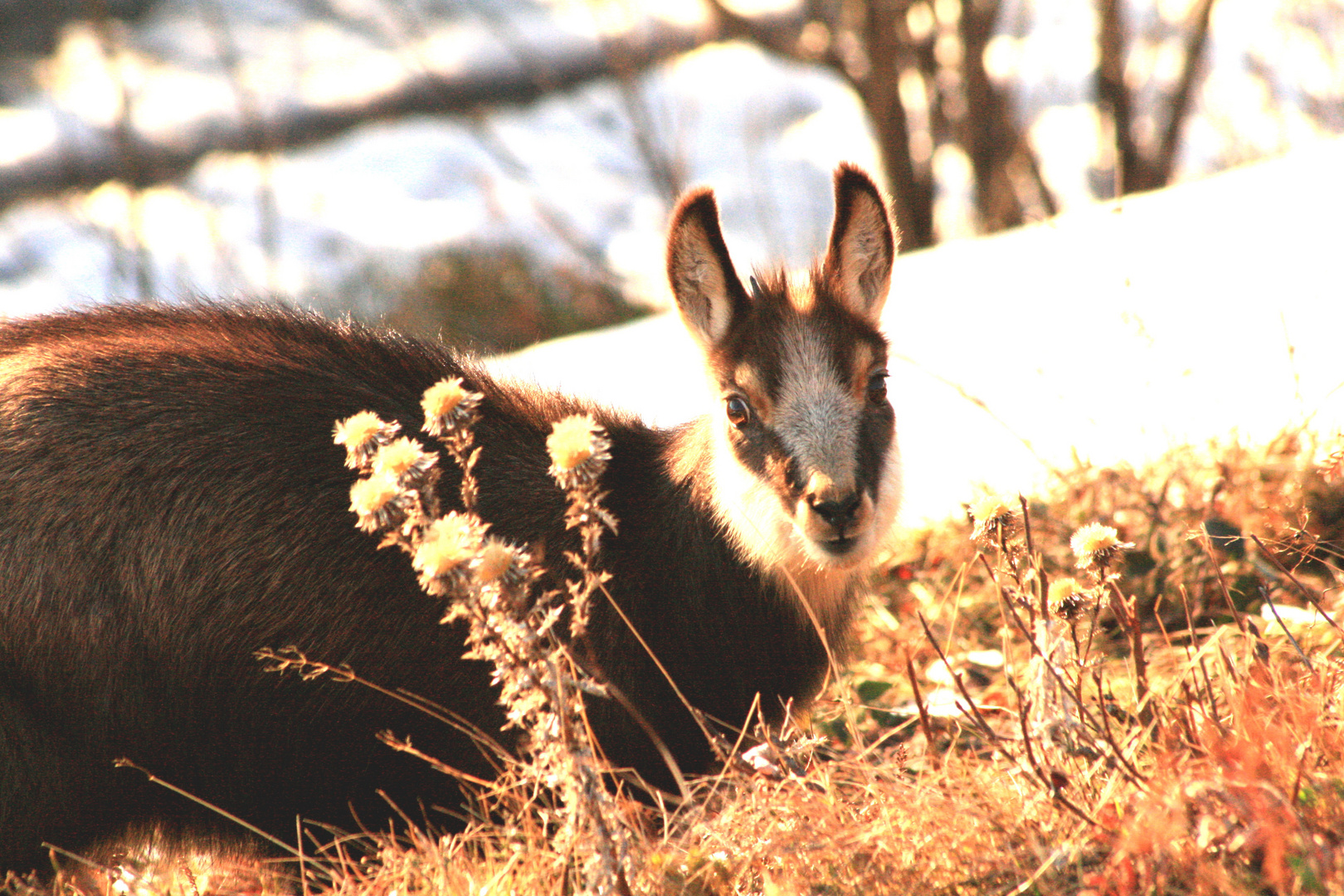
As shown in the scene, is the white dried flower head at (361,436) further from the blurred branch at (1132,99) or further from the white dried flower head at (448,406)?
the blurred branch at (1132,99)

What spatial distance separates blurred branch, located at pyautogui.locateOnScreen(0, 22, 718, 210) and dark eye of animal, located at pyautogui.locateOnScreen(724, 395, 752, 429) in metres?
8.86

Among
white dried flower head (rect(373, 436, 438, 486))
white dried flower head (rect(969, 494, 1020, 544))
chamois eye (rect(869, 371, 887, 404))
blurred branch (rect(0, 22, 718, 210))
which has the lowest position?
white dried flower head (rect(969, 494, 1020, 544))

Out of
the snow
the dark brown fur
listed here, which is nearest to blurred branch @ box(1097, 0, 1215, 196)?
the snow

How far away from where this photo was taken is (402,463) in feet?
8.54

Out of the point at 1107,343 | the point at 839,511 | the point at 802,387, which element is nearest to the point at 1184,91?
the point at 1107,343

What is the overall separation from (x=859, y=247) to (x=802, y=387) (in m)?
0.56

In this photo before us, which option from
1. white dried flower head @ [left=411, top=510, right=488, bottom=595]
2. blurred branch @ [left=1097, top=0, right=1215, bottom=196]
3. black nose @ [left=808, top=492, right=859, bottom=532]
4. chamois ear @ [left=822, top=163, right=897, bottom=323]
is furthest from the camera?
blurred branch @ [left=1097, top=0, right=1215, bottom=196]

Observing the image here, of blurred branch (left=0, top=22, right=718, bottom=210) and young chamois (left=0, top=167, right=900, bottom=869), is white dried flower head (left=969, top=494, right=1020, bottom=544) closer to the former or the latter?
young chamois (left=0, top=167, right=900, bottom=869)

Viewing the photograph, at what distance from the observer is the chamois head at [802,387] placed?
3.49 meters

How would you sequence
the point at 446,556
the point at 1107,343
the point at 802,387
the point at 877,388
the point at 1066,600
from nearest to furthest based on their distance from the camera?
1. the point at 446,556
2. the point at 1066,600
3. the point at 802,387
4. the point at 877,388
5. the point at 1107,343

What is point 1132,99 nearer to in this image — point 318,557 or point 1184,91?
point 1184,91

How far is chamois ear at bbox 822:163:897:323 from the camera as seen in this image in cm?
394

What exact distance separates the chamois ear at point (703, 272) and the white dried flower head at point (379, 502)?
146 cm

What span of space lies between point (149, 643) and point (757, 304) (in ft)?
5.85
